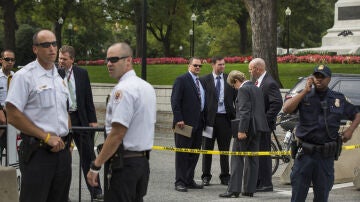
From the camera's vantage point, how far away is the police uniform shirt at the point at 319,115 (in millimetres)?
7902

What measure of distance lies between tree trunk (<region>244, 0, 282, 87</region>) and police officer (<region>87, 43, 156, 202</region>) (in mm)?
18611

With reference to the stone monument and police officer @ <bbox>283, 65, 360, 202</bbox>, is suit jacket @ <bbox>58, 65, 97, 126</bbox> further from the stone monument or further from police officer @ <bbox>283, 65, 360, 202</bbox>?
the stone monument

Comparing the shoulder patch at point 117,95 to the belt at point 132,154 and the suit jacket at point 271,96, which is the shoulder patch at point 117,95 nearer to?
the belt at point 132,154

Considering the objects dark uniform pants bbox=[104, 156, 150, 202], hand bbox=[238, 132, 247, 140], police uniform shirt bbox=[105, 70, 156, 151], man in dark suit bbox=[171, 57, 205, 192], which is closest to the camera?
police uniform shirt bbox=[105, 70, 156, 151]

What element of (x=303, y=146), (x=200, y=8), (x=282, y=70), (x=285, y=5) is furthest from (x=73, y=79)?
(x=285, y=5)

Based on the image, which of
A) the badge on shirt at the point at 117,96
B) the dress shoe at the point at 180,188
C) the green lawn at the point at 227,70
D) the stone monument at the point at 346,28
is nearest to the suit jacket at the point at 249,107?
the dress shoe at the point at 180,188

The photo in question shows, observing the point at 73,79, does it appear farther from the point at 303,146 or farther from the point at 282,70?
the point at 282,70

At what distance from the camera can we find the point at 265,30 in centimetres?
2464

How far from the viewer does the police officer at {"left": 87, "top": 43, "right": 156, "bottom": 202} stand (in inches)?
232

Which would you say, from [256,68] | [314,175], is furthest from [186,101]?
[314,175]

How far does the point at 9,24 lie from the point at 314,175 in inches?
1489

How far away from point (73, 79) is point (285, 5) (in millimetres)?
51928

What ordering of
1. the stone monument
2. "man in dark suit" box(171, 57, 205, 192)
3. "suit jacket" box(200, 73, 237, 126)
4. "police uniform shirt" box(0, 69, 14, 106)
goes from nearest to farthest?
"man in dark suit" box(171, 57, 205, 192) < "police uniform shirt" box(0, 69, 14, 106) < "suit jacket" box(200, 73, 237, 126) < the stone monument

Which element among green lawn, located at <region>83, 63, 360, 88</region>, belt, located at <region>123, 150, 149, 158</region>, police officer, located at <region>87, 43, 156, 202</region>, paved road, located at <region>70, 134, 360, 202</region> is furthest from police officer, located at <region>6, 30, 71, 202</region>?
green lawn, located at <region>83, 63, 360, 88</region>
